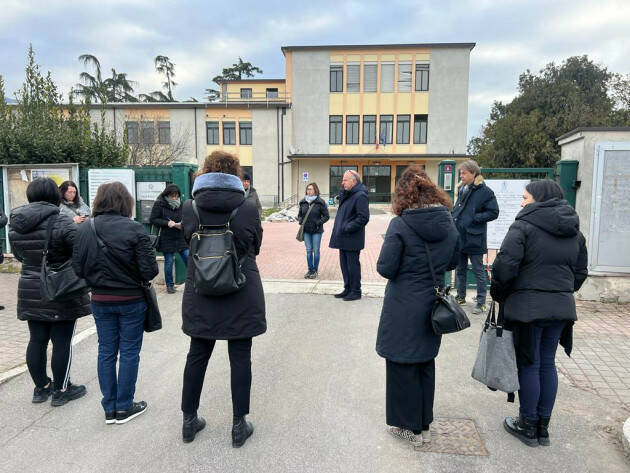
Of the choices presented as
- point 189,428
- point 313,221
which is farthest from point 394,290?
point 313,221

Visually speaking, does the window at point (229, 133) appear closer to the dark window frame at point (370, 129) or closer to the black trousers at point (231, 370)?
the dark window frame at point (370, 129)

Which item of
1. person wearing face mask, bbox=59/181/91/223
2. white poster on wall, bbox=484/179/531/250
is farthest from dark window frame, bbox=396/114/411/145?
person wearing face mask, bbox=59/181/91/223

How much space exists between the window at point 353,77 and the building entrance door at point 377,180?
650 centimetres

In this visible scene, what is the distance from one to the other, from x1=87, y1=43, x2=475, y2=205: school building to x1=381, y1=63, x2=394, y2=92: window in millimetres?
81

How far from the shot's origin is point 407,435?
126 inches

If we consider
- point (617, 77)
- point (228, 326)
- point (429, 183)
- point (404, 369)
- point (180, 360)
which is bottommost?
point (180, 360)

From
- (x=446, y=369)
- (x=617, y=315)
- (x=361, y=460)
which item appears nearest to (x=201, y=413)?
(x=361, y=460)

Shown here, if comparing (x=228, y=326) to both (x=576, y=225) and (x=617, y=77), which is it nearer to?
(x=576, y=225)

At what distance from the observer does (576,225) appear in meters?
3.05

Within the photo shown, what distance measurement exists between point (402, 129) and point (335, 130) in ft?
18.0

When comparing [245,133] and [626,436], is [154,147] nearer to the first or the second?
[245,133]

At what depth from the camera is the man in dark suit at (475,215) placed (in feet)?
19.4

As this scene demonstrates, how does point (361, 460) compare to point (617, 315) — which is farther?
point (617, 315)

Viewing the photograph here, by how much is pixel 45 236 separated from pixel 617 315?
22.6 ft
